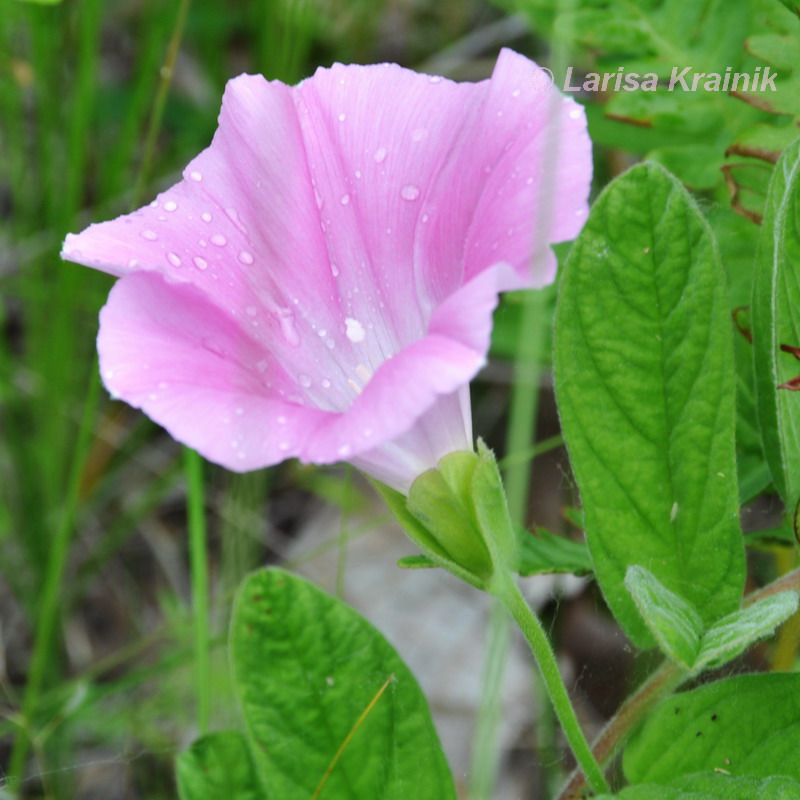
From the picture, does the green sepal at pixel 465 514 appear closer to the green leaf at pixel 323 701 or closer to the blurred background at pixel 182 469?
the green leaf at pixel 323 701

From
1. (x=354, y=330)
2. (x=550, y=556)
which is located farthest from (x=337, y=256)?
(x=550, y=556)

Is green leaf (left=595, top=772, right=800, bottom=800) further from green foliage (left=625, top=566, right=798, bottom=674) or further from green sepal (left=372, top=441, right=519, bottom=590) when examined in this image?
green sepal (left=372, top=441, right=519, bottom=590)

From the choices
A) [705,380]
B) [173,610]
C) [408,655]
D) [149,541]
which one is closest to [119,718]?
[173,610]

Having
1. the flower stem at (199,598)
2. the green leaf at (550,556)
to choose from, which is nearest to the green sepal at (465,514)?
the green leaf at (550,556)

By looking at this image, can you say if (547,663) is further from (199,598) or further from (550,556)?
(199,598)

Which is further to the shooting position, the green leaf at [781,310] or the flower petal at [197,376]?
the green leaf at [781,310]

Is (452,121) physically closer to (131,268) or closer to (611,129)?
(131,268)
